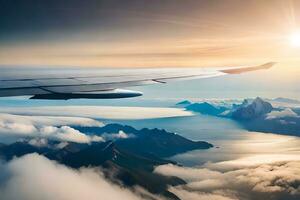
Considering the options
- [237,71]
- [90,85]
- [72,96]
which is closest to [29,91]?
[72,96]

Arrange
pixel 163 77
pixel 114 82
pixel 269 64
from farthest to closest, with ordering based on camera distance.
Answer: pixel 269 64
pixel 163 77
pixel 114 82

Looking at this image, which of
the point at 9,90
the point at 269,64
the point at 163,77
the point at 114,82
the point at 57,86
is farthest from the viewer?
the point at 269,64

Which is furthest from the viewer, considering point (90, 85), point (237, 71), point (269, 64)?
point (269, 64)

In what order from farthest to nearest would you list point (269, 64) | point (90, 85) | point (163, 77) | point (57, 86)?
1. point (269, 64)
2. point (163, 77)
3. point (90, 85)
4. point (57, 86)

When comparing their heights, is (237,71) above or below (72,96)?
above

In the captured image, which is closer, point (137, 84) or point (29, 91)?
point (29, 91)

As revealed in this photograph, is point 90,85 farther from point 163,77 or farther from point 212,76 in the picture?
point 212,76

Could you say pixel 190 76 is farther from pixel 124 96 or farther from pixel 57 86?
pixel 57 86

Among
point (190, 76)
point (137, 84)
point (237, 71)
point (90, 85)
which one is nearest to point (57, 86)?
point (90, 85)

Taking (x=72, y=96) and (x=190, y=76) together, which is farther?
(x=190, y=76)
